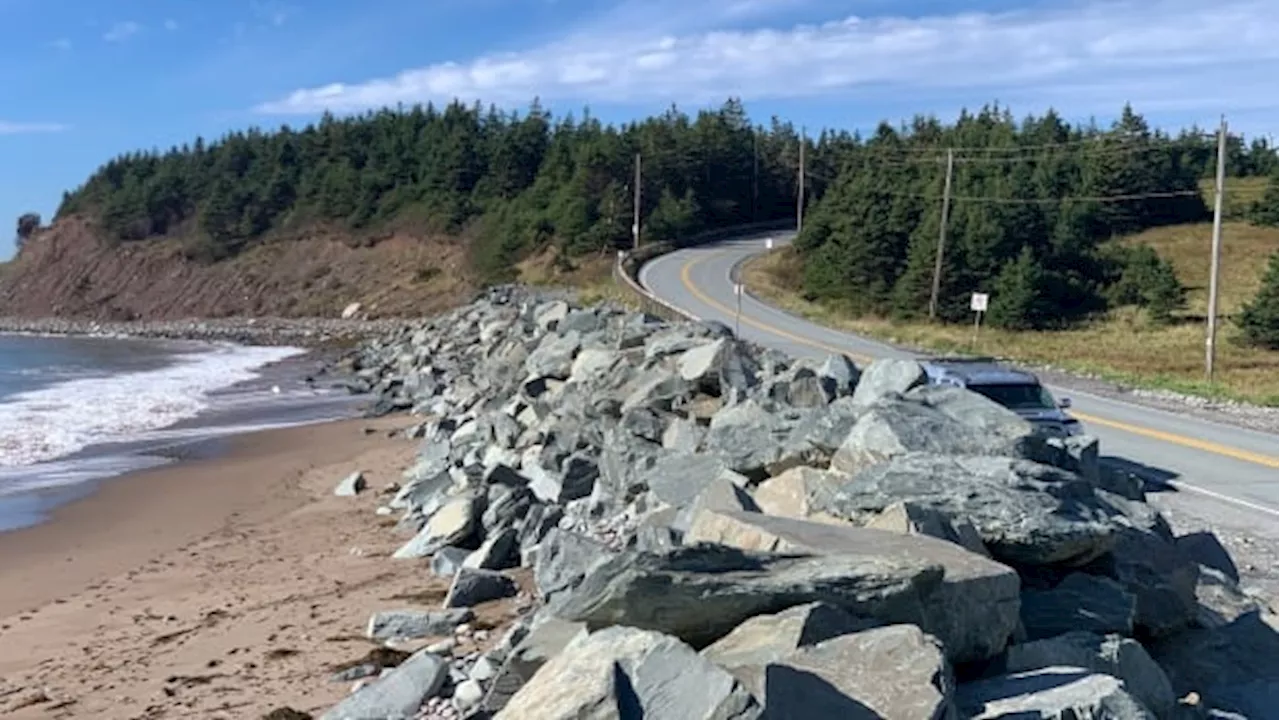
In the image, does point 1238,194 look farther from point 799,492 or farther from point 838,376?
point 799,492

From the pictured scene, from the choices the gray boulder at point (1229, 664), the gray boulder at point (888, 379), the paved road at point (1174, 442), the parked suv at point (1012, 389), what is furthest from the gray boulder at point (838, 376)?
the gray boulder at point (1229, 664)

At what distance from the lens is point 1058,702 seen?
5918mm

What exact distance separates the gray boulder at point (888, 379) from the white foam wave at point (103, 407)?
19.8 meters

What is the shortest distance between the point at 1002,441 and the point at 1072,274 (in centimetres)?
5403

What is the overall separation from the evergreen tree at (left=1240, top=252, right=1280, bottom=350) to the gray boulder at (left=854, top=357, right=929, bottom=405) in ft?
126

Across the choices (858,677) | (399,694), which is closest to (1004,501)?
(858,677)

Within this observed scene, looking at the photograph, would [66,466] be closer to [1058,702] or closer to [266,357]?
[1058,702]

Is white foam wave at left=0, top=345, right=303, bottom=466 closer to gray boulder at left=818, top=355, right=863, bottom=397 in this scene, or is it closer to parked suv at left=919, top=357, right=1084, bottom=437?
gray boulder at left=818, top=355, right=863, bottom=397

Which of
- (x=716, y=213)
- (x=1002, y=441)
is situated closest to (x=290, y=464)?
(x=1002, y=441)

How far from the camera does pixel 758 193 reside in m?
101

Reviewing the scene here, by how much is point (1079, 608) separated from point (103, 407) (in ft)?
116

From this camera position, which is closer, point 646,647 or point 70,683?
point 646,647

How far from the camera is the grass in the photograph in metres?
34.8

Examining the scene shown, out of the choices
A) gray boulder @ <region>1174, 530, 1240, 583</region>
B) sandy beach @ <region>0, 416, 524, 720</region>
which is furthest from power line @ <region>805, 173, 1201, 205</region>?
gray boulder @ <region>1174, 530, 1240, 583</region>
